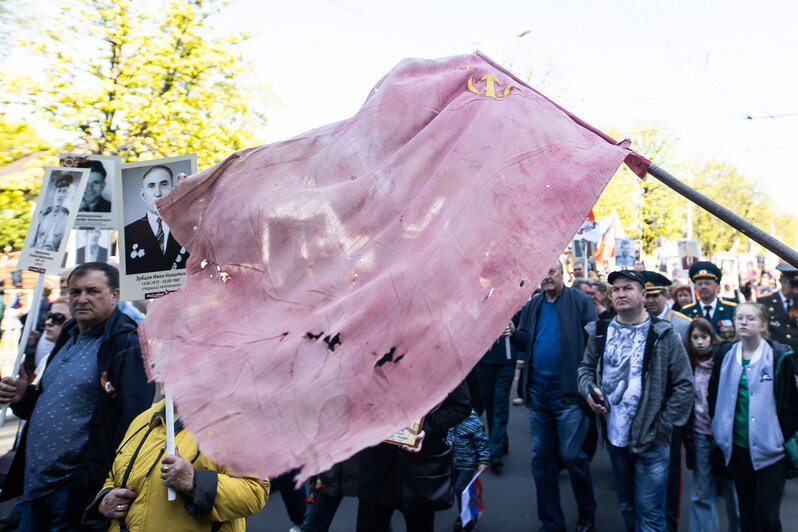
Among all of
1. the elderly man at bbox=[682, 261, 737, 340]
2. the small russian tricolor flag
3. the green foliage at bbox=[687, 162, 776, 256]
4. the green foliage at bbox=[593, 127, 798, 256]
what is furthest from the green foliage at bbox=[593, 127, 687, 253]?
the small russian tricolor flag

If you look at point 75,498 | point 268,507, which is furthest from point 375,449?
point 268,507

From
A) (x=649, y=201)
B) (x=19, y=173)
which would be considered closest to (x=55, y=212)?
(x=19, y=173)

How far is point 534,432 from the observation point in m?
5.61

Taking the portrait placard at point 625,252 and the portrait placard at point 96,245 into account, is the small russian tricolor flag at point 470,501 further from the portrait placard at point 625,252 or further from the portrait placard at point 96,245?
the portrait placard at point 625,252

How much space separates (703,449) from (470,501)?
78.8 inches

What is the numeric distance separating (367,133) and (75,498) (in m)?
2.80

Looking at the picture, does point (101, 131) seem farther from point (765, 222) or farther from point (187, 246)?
point (765, 222)

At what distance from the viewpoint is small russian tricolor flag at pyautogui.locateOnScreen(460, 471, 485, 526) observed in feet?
14.1

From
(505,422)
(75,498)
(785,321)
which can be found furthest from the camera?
(505,422)

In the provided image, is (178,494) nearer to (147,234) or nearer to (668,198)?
(147,234)

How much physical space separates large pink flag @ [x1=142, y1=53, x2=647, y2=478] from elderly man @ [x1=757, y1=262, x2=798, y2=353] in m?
5.81

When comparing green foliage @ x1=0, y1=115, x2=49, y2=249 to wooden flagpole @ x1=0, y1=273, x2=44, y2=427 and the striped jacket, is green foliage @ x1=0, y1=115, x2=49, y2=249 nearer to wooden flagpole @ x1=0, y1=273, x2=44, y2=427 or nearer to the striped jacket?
wooden flagpole @ x1=0, y1=273, x2=44, y2=427

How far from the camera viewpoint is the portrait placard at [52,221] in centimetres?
445

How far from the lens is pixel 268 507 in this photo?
616 cm
